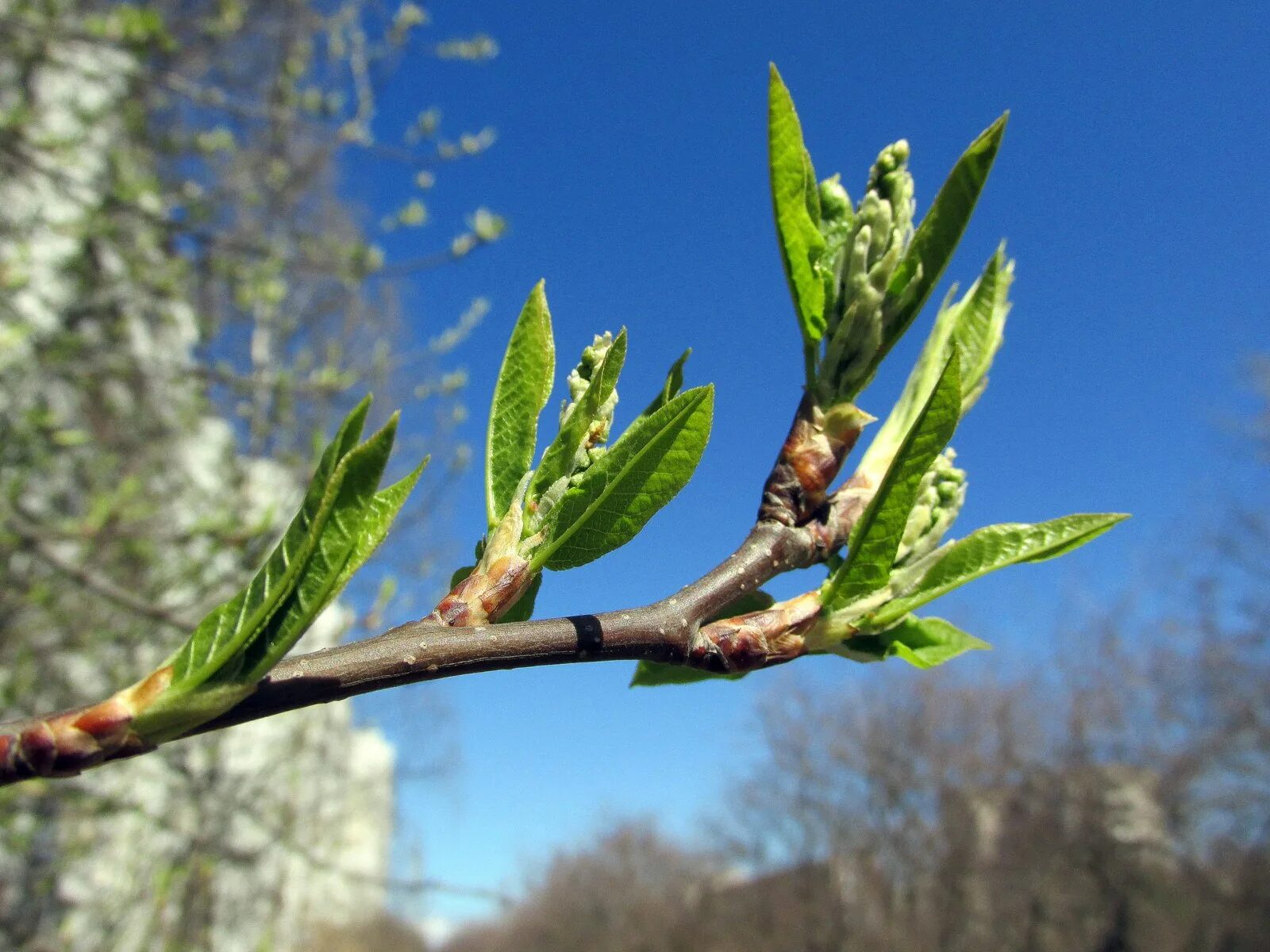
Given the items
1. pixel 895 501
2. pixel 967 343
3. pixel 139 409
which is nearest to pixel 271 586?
pixel 895 501

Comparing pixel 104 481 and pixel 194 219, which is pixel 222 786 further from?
pixel 194 219

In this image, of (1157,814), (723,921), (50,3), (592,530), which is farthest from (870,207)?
(723,921)

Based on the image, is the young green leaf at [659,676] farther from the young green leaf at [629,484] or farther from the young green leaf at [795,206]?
the young green leaf at [795,206]

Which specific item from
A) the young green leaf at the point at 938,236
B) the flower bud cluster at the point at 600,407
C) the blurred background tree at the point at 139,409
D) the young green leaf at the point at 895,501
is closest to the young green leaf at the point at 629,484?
the flower bud cluster at the point at 600,407

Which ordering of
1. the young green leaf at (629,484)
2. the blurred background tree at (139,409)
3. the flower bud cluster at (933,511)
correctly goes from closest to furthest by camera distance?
the young green leaf at (629,484) → the flower bud cluster at (933,511) → the blurred background tree at (139,409)

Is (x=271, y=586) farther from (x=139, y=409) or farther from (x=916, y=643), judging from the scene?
(x=139, y=409)

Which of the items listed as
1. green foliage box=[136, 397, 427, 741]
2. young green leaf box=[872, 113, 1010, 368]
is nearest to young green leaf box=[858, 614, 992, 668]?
young green leaf box=[872, 113, 1010, 368]
